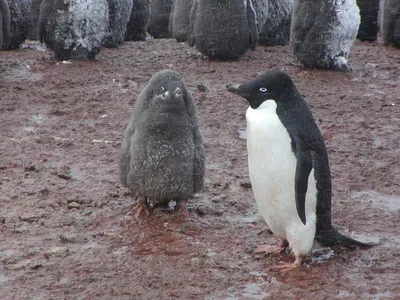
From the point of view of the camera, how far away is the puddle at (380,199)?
4.63 metres

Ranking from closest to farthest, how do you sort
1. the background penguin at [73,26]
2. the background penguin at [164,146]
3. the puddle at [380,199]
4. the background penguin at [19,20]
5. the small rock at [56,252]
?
the small rock at [56,252]
the background penguin at [164,146]
the puddle at [380,199]
the background penguin at [73,26]
the background penguin at [19,20]

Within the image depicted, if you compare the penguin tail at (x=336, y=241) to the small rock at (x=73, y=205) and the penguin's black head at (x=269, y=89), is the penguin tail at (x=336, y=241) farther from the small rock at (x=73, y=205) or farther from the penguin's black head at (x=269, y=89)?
the small rock at (x=73, y=205)

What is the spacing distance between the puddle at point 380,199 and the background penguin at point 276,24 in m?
5.40

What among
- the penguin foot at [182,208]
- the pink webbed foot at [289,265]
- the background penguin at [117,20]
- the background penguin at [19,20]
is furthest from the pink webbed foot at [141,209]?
the background penguin at [117,20]

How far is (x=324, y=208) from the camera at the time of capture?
3.79 meters

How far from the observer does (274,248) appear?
3936mm

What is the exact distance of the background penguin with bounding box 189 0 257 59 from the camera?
8.48 meters

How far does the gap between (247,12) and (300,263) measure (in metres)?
5.35

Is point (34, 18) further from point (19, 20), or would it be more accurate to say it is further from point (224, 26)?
point (224, 26)

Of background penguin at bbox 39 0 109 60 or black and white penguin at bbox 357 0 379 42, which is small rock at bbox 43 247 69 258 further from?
black and white penguin at bbox 357 0 379 42

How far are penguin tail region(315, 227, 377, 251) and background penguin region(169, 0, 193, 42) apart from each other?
21.0ft

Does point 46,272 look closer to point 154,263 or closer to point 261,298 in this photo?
point 154,263

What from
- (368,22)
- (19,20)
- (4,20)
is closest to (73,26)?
(4,20)

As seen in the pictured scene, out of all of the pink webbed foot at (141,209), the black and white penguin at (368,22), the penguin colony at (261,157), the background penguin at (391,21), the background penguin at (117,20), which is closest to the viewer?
the penguin colony at (261,157)
